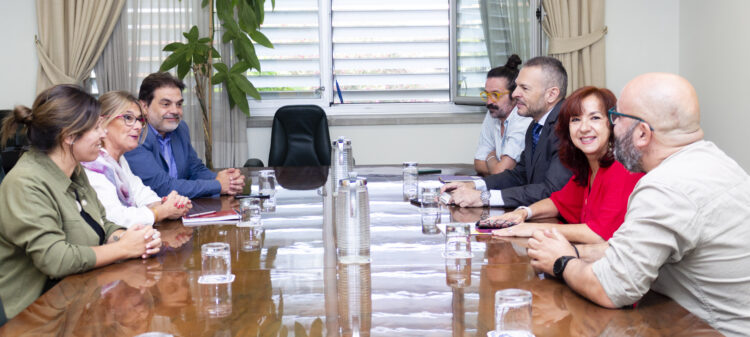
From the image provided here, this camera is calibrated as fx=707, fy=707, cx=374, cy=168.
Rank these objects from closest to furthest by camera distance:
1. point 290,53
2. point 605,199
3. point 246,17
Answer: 1. point 605,199
2. point 246,17
3. point 290,53

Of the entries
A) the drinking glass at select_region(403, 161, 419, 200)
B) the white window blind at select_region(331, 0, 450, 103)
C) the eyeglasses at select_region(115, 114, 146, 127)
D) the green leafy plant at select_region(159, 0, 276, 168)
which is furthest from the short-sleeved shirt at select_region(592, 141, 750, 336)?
the white window blind at select_region(331, 0, 450, 103)

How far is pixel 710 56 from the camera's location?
5035 mm

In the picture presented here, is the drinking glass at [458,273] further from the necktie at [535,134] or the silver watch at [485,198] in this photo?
the necktie at [535,134]

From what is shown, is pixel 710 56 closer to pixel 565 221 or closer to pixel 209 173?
pixel 565 221

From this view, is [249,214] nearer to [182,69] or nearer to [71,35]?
[182,69]

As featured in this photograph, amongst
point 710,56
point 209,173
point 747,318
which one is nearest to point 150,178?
point 209,173

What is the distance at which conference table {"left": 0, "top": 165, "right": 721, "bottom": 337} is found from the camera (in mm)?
1371

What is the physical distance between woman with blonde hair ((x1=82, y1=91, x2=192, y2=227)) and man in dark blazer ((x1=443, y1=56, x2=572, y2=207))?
45.8 inches

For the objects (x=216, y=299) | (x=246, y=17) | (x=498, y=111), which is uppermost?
(x=246, y=17)

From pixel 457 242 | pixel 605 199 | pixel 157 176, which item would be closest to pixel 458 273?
pixel 457 242

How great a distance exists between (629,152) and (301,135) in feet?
12.9

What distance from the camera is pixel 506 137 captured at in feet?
13.6

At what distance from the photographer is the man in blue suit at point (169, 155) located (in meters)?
3.32

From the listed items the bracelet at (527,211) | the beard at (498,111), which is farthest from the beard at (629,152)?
the beard at (498,111)
